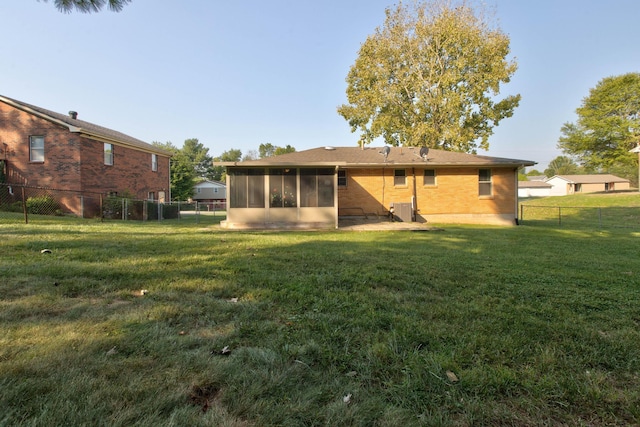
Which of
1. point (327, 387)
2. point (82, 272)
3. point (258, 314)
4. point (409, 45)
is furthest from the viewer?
point (409, 45)

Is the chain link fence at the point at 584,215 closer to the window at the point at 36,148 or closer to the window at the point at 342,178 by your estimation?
the window at the point at 342,178

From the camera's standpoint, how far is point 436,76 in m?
23.4

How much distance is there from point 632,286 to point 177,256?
6.44 m

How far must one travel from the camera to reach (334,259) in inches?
217

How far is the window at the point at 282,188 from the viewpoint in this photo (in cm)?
1268

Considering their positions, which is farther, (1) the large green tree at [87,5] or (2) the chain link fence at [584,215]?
(2) the chain link fence at [584,215]

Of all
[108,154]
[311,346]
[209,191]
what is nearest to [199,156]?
[209,191]

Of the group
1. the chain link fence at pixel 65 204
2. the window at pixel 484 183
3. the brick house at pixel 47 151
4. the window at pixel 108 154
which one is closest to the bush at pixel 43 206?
the chain link fence at pixel 65 204

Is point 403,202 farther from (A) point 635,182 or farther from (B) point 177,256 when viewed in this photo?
(A) point 635,182

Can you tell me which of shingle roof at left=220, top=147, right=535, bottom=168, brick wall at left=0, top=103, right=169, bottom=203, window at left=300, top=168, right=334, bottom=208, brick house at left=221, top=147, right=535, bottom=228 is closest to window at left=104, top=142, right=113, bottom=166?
brick wall at left=0, top=103, right=169, bottom=203

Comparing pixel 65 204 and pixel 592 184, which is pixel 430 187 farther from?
pixel 592 184

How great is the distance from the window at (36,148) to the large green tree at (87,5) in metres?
16.5

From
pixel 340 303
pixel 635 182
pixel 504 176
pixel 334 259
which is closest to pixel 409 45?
pixel 504 176

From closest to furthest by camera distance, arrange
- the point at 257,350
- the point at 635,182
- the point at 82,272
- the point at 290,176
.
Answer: the point at 257,350
the point at 82,272
the point at 290,176
the point at 635,182
